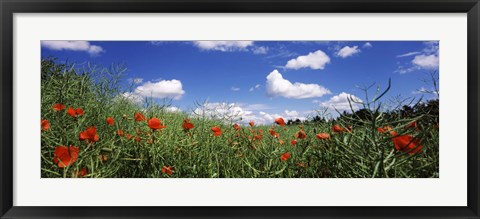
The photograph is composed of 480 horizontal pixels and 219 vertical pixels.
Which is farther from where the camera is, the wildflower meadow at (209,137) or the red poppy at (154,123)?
the red poppy at (154,123)

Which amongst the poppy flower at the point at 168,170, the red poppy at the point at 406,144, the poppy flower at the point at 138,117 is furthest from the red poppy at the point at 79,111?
the red poppy at the point at 406,144

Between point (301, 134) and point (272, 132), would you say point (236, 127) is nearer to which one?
point (272, 132)

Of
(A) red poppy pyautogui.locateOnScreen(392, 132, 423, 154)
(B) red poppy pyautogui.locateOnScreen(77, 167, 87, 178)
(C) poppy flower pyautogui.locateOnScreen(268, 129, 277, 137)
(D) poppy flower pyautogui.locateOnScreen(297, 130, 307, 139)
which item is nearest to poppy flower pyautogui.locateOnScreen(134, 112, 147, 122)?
(B) red poppy pyautogui.locateOnScreen(77, 167, 87, 178)

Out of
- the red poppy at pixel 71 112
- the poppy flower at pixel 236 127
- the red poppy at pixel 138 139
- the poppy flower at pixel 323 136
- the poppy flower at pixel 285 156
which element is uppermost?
the red poppy at pixel 71 112

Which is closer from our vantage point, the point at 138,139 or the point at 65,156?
the point at 65,156

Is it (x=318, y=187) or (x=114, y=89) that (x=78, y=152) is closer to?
(x=114, y=89)

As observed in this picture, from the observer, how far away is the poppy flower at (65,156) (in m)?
1.32

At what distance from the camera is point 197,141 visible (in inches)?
60.5

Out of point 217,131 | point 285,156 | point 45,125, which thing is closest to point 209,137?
point 217,131

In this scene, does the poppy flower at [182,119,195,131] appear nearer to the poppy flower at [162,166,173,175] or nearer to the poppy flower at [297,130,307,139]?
the poppy flower at [162,166,173,175]

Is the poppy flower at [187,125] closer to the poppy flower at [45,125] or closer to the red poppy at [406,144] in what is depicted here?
the poppy flower at [45,125]

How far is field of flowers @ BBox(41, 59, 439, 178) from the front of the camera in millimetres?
1305

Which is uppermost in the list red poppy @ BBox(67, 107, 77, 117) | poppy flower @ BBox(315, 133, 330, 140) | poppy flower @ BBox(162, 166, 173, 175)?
red poppy @ BBox(67, 107, 77, 117)

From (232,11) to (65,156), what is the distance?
0.85 metres
